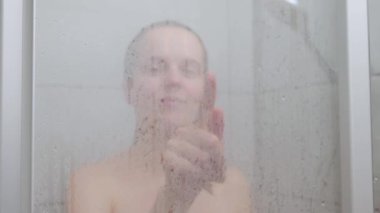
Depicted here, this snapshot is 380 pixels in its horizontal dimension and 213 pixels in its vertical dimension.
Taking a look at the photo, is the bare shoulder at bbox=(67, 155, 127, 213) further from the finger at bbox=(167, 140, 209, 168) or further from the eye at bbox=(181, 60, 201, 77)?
the eye at bbox=(181, 60, 201, 77)

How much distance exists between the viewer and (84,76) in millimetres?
949

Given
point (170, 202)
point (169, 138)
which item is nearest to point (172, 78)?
point (169, 138)

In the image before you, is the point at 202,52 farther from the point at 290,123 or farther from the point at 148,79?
the point at 290,123

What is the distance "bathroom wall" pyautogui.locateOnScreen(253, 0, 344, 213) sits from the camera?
104 centimetres

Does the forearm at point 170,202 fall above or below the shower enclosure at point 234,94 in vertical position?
below

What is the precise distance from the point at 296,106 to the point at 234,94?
151 mm

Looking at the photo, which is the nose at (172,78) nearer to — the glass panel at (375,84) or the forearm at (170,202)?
the forearm at (170,202)

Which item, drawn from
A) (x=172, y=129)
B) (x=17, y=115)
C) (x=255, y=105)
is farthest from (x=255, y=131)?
(x=17, y=115)

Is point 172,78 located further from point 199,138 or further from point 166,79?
point 199,138

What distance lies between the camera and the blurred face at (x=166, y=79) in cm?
97

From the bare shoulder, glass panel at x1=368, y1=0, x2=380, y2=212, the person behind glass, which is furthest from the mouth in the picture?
glass panel at x1=368, y1=0, x2=380, y2=212

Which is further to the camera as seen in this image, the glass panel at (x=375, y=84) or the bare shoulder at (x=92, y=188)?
the glass panel at (x=375, y=84)

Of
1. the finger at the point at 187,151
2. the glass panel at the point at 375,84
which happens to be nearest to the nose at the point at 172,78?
the finger at the point at 187,151

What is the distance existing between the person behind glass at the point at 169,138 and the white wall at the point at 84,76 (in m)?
0.02
